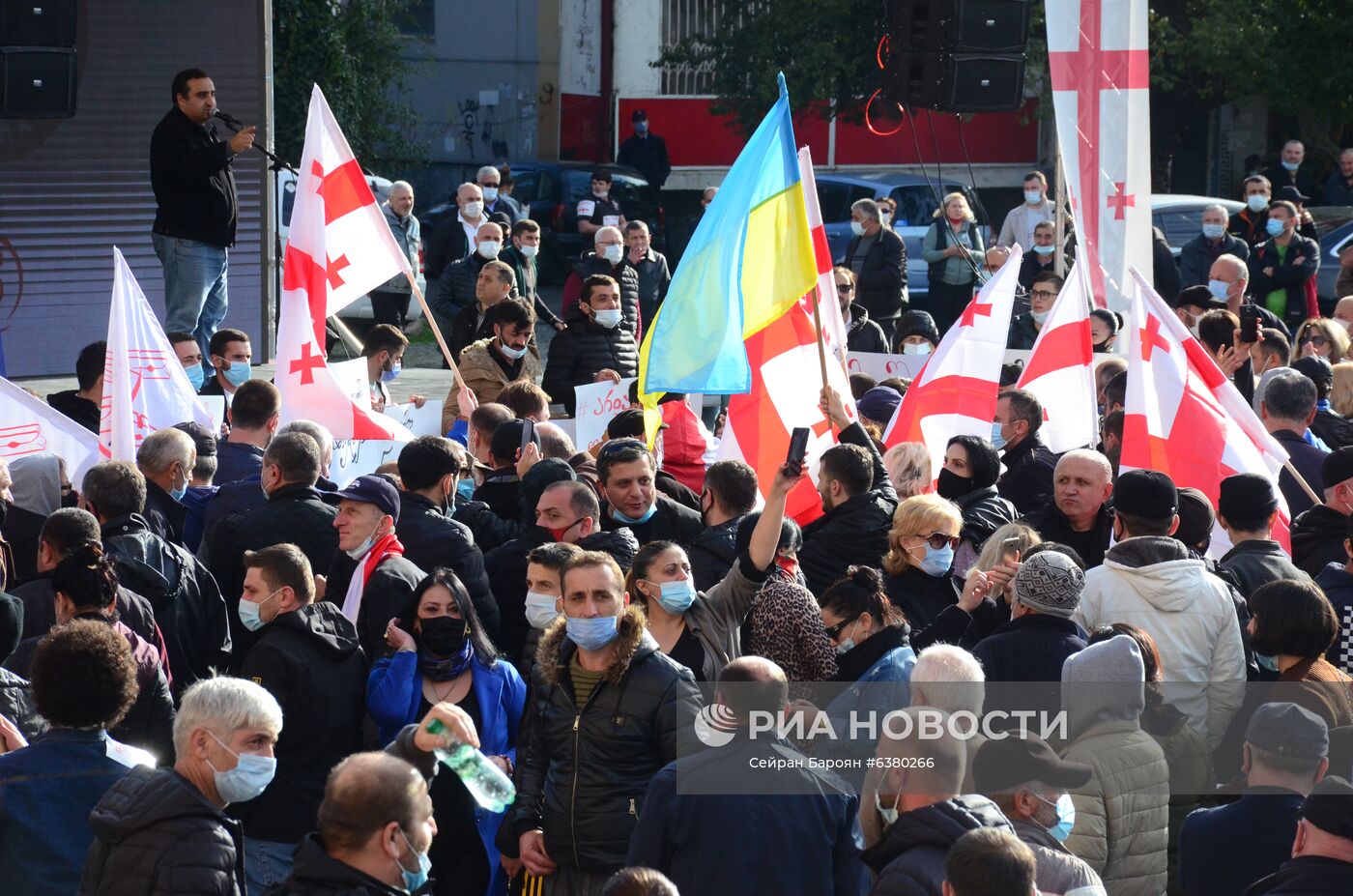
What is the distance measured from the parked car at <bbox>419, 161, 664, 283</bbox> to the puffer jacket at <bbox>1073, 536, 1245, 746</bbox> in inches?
702

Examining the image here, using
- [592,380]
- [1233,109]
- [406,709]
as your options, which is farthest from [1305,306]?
[1233,109]

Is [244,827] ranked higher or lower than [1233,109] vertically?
lower

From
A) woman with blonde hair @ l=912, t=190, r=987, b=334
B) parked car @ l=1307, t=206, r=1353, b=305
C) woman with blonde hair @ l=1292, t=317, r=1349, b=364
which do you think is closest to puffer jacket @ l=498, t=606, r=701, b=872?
woman with blonde hair @ l=1292, t=317, r=1349, b=364

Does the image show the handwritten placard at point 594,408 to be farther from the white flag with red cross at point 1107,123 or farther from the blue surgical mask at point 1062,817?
the blue surgical mask at point 1062,817

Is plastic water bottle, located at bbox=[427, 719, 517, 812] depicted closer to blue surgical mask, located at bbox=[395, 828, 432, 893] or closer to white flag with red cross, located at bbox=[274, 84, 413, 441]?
blue surgical mask, located at bbox=[395, 828, 432, 893]

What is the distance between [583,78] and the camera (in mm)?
30203

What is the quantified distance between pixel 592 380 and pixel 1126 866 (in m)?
6.30

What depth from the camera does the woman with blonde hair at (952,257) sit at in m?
16.7

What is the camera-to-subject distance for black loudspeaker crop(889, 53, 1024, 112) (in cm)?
1299

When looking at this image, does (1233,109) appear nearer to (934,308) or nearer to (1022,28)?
(934,308)

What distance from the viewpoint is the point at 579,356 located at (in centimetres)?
1106

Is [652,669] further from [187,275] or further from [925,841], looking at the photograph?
[187,275]

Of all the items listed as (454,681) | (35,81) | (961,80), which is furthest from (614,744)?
(961,80)

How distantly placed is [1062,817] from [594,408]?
18.1ft
